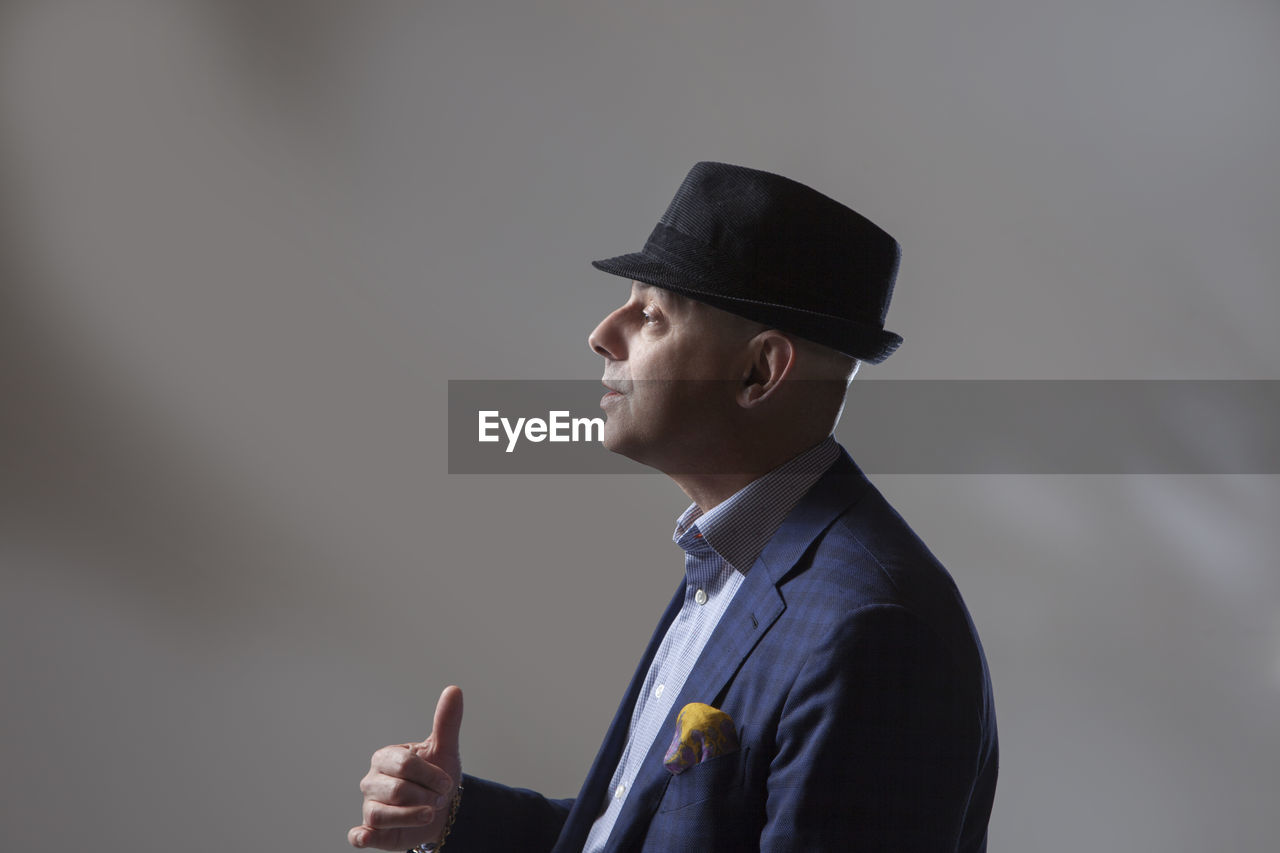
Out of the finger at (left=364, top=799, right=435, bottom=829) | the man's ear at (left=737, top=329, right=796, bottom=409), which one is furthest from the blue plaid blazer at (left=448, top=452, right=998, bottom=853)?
the finger at (left=364, top=799, right=435, bottom=829)

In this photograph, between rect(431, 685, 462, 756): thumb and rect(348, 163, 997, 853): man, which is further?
rect(431, 685, 462, 756): thumb

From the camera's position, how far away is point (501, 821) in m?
1.44

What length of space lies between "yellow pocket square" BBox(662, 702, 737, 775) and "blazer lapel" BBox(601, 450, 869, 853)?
1.5 inches

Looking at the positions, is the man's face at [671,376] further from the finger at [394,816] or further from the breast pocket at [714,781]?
the finger at [394,816]

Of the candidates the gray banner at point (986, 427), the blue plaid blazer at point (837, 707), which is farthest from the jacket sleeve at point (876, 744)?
the gray banner at point (986, 427)

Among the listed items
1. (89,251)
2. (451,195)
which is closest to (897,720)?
(451,195)

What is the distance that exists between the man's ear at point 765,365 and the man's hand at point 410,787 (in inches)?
21.2

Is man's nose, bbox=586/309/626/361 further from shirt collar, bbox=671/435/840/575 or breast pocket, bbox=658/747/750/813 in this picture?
breast pocket, bbox=658/747/750/813

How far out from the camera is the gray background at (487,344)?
8.56ft

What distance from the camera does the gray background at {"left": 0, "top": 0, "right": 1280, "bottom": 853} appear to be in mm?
2609

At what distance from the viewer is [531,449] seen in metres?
2.90

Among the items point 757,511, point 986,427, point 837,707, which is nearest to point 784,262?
point 757,511

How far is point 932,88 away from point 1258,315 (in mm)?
1042

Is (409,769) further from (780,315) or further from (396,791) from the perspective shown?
(780,315)
